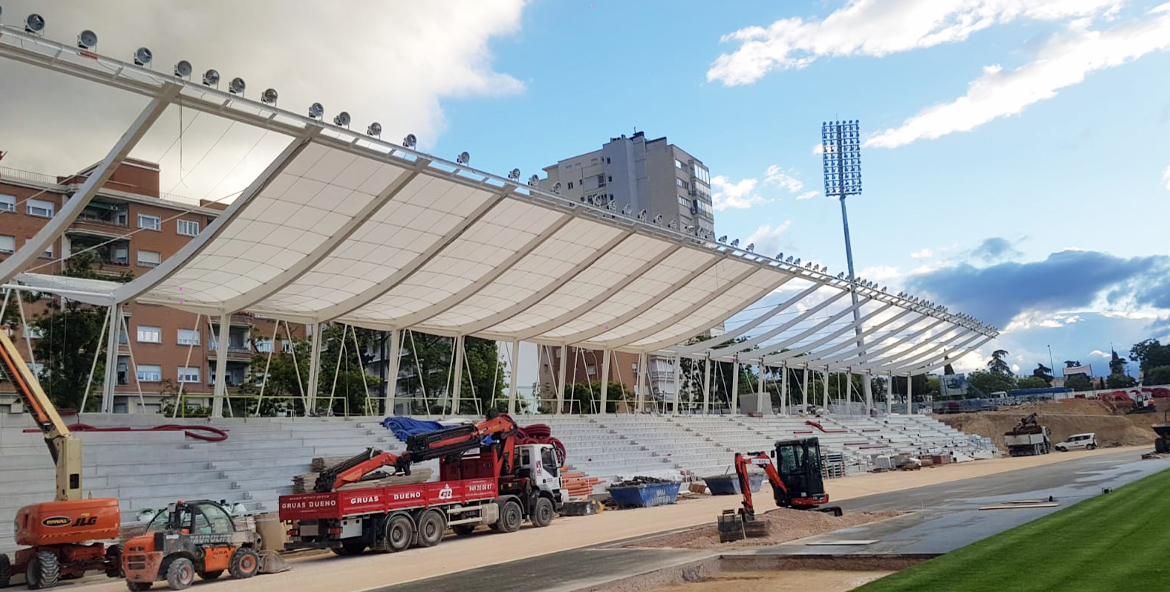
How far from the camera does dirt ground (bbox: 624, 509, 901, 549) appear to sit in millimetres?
16641

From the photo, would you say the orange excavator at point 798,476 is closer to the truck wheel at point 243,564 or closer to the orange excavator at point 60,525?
the truck wheel at point 243,564

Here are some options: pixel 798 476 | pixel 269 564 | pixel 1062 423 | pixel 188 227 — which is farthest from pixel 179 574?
pixel 1062 423

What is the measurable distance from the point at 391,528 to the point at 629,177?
280ft

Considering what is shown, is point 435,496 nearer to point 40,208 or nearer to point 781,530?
point 781,530

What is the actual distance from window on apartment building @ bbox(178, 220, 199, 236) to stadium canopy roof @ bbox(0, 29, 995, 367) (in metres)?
31.0

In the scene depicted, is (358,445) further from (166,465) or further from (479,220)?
(479,220)

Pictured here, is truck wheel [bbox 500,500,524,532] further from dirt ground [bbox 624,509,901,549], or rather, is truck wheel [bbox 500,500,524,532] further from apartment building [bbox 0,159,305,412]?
apartment building [bbox 0,159,305,412]

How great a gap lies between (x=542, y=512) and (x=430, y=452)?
3.76 m

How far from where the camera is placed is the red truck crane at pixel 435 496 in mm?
18609

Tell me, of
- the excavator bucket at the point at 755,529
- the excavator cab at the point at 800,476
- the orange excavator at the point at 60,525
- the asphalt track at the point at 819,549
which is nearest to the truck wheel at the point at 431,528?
the asphalt track at the point at 819,549

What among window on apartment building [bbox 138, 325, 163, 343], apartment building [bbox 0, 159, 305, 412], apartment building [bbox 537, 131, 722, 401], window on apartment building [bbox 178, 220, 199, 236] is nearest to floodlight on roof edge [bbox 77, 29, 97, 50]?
apartment building [bbox 0, 159, 305, 412]

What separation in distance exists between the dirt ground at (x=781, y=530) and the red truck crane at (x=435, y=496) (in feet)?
16.3

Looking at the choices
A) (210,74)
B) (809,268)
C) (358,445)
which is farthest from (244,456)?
(809,268)

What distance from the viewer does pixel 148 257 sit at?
2255 inches
